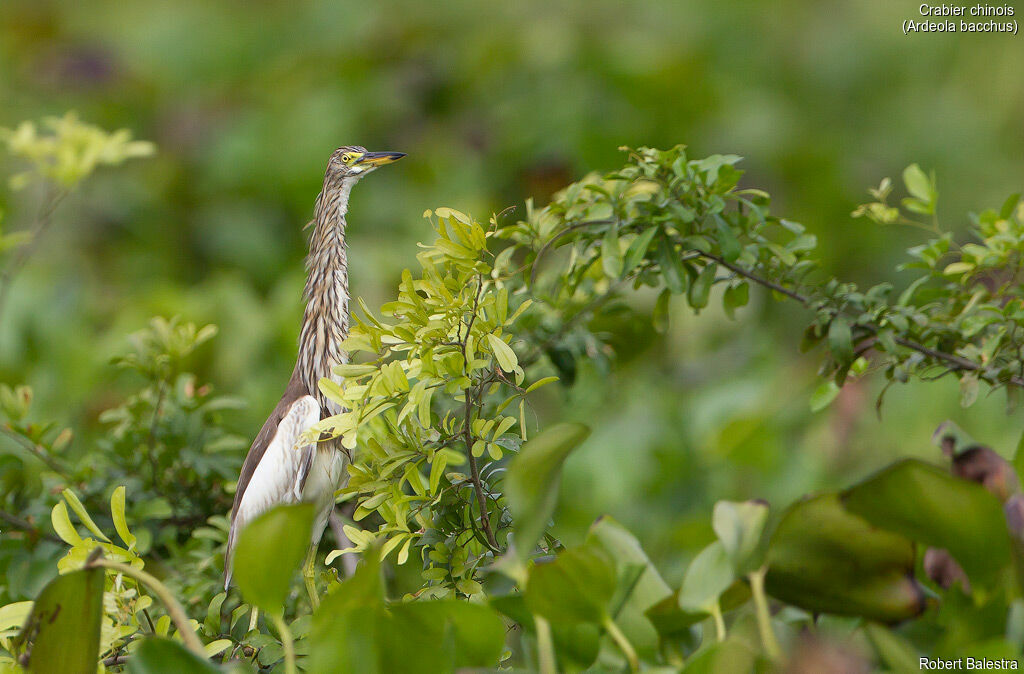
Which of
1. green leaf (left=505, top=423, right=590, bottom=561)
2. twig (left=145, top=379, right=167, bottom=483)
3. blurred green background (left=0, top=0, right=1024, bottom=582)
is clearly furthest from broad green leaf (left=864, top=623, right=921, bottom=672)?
A: blurred green background (left=0, top=0, right=1024, bottom=582)

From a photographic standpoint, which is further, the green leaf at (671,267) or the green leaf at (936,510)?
the green leaf at (671,267)

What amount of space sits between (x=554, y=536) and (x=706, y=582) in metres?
0.09

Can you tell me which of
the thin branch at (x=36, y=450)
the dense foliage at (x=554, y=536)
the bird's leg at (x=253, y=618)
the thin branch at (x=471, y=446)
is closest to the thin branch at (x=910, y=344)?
the dense foliage at (x=554, y=536)

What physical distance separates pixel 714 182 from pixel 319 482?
20 cm

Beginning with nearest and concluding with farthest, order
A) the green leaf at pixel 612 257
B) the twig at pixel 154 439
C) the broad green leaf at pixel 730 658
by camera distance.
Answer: the broad green leaf at pixel 730 658
the green leaf at pixel 612 257
the twig at pixel 154 439

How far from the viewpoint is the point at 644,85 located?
1.56m

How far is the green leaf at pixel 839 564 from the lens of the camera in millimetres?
258

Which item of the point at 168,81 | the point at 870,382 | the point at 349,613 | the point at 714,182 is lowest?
the point at 870,382

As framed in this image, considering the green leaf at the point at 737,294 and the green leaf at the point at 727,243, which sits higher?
the green leaf at the point at 727,243

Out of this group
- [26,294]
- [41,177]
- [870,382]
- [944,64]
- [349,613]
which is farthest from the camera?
[944,64]

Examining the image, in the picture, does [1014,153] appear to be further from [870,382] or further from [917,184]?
[917,184]

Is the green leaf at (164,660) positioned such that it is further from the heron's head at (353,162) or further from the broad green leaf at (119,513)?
the heron's head at (353,162)

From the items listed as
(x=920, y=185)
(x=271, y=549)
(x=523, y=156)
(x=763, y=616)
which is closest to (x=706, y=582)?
(x=763, y=616)

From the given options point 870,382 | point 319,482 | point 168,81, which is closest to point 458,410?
point 319,482
